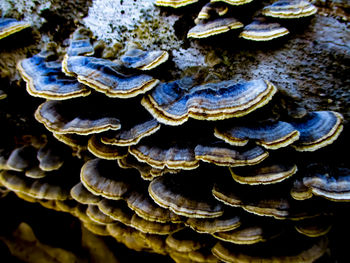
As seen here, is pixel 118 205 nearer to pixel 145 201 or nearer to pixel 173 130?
pixel 145 201

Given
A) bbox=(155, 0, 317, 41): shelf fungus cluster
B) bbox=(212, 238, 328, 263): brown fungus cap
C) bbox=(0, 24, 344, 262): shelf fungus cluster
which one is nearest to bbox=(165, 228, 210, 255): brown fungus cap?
bbox=(0, 24, 344, 262): shelf fungus cluster

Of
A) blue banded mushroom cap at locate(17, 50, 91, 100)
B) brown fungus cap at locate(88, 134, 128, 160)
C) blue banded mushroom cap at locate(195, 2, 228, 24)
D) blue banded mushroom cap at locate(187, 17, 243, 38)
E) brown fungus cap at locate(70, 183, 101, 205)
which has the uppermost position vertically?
blue banded mushroom cap at locate(195, 2, 228, 24)

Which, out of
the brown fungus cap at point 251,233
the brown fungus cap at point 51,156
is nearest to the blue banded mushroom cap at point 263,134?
the brown fungus cap at point 251,233

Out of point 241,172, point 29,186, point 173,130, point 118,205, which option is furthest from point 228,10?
point 29,186

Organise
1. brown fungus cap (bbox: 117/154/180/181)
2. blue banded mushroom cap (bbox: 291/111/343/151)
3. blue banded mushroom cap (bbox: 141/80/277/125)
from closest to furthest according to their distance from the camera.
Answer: blue banded mushroom cap (bbox: 141/80/277/125), blue banded mushroom cap (bbox: 291/111/343/151), brown fungus cap (bbox: 117/154/180/181)

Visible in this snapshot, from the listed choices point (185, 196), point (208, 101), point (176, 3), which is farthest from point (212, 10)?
point (185, 196)

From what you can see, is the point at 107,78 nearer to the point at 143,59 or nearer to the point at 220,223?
the point at 143,59

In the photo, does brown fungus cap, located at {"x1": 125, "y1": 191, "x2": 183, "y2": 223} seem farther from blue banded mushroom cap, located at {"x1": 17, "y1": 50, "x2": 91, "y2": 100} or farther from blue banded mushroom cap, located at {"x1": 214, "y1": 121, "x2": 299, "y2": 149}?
blue banded mushroom cap, located at {"x1": 17, "y1": 50, "x2": 91, "y2": 100}
